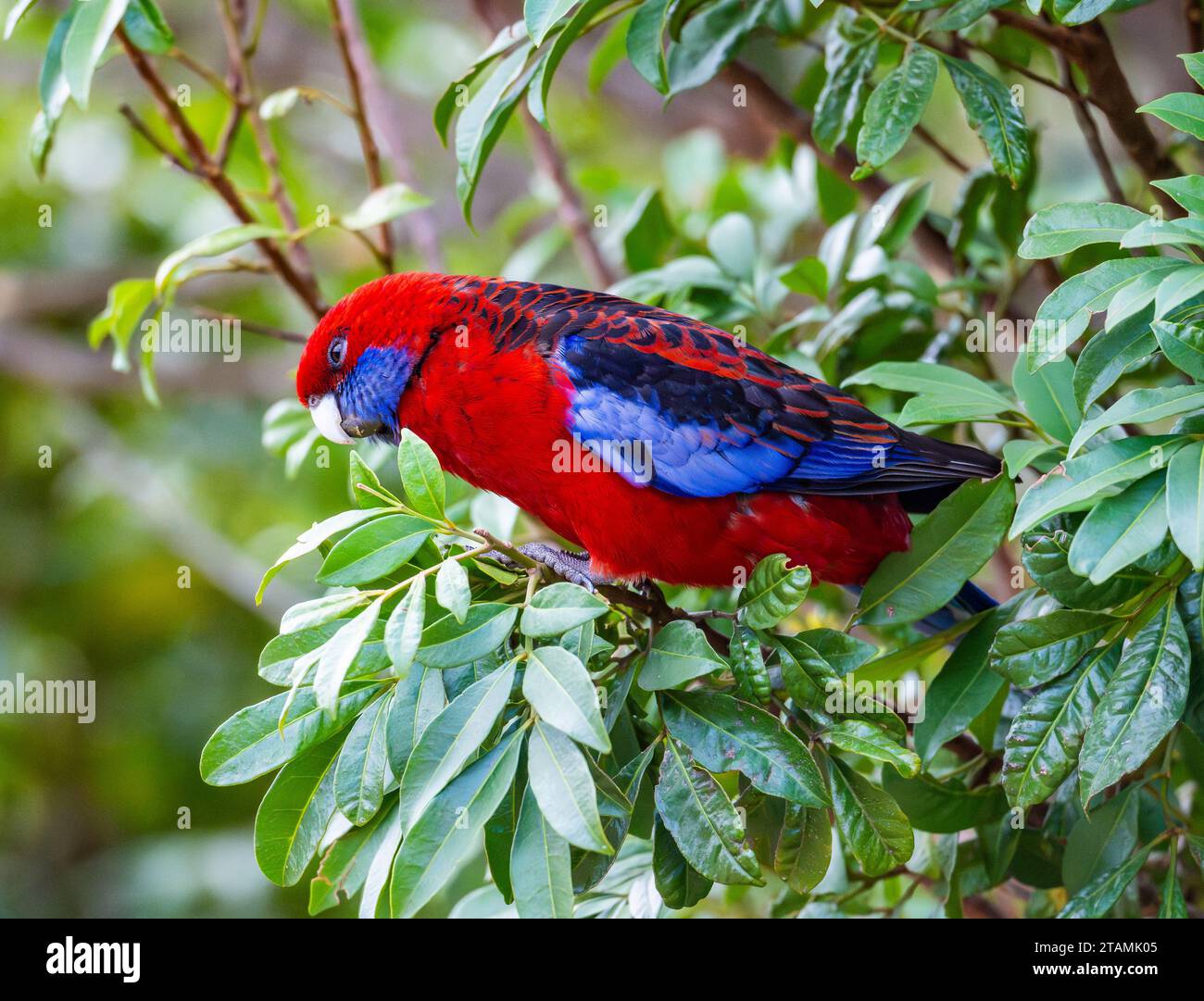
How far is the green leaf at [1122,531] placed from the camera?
1.30 meters

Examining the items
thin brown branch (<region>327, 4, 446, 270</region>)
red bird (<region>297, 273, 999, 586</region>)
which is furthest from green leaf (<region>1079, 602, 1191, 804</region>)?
thin brown branch (<region>327, 4, 446, 270</region>)

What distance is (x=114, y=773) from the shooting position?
4750 millimetres

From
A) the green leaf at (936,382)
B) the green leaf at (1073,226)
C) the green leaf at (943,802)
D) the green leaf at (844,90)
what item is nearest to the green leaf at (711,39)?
the green leaf at (844,90)

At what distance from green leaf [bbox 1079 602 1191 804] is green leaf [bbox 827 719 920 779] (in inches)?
8.2

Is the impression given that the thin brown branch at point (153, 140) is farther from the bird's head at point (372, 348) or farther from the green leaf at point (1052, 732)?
the green leaf at point (1052, 732)

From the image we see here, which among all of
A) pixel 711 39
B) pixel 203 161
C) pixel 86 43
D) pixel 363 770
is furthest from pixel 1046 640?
pixel 203 161

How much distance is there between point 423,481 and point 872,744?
67cm

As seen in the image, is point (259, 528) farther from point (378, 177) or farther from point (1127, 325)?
point (1127, 325)

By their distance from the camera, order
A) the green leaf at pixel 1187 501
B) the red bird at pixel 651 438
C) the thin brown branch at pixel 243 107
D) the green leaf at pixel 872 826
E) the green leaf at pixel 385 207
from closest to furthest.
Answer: the green leaf at pixel 1187 501 → the green leaf at pixel 872 826 → the red bird at pixel 651 438 → the green leaf at pixel 385 207 → the thin brown branch at pixel 243 107

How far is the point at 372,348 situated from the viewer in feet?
7.46

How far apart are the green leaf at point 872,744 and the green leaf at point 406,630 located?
1.90 ft

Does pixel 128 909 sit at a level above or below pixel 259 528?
below
